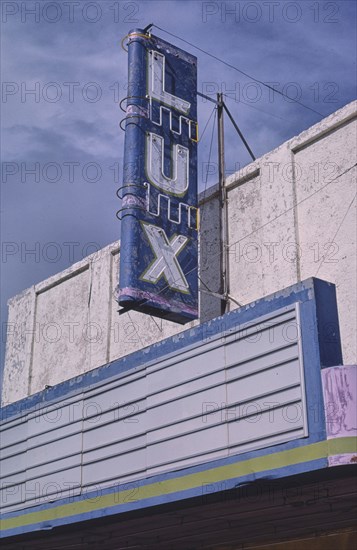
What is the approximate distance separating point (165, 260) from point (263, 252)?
1515 millimetres

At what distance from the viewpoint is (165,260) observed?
12789mm

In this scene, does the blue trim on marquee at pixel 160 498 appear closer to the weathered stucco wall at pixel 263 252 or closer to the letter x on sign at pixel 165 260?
the weathered stucco wall at pixel 263 252

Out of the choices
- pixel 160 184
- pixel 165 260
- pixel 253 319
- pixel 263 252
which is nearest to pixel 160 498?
pixel 253 319

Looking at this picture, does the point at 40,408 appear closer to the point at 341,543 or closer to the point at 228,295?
the point at 228,295

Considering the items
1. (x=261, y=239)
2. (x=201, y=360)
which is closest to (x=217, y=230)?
(x=261, y=239)

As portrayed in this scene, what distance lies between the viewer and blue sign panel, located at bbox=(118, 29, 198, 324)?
12555 millimetres

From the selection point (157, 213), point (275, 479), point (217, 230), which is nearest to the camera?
point (275, 479)

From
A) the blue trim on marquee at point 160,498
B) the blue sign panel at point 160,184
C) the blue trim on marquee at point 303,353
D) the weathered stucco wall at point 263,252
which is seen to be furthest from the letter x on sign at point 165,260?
the blue trim on marquee at point 160,498

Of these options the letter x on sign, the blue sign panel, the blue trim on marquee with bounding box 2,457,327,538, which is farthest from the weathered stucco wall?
the blue trim on marquee with bounding box 2,457,327,538

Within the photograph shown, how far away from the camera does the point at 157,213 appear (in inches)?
513

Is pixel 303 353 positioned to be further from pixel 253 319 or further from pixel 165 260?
pixel 165 260

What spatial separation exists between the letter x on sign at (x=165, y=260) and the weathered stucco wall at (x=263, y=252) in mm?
662

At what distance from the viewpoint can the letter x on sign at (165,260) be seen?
12.6 meters

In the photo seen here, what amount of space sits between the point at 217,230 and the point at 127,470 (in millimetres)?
4174
